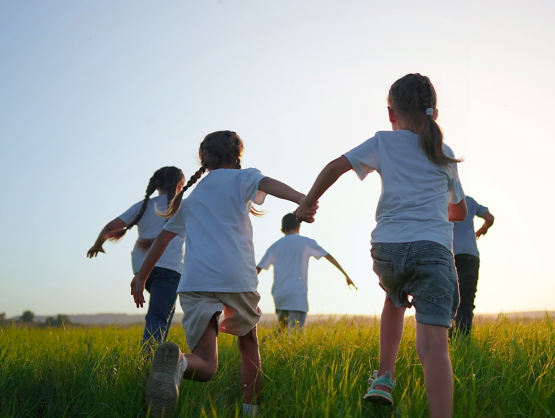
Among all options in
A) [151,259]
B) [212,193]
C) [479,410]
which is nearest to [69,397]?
[151,259]

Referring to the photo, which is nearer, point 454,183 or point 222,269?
point 454,183

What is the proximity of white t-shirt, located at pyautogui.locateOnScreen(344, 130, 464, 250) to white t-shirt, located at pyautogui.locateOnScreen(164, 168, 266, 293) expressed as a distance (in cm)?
83

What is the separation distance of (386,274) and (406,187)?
1.57ft

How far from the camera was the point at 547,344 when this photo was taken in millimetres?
4543

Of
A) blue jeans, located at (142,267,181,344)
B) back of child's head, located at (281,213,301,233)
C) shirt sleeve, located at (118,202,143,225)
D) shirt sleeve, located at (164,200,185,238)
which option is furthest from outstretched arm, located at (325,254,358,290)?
shirt sleeve, located at (164,200,185,238)

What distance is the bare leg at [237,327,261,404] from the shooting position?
3.55 metres

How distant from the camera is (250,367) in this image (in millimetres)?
3592

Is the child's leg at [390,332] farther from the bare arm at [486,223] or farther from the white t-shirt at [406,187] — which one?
the bare arm at [486,223]

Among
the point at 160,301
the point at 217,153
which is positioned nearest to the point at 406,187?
the point at 217,153

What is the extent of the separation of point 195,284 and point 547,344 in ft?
9.97

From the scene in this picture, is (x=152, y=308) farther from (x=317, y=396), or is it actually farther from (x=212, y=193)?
(x=317, y=396)

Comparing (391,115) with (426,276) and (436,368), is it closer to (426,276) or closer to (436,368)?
(426,276)

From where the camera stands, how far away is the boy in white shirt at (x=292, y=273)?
7574 mm

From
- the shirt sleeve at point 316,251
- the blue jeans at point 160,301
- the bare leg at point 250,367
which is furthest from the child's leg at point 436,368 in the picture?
the shirt sleeve at point 316,251
